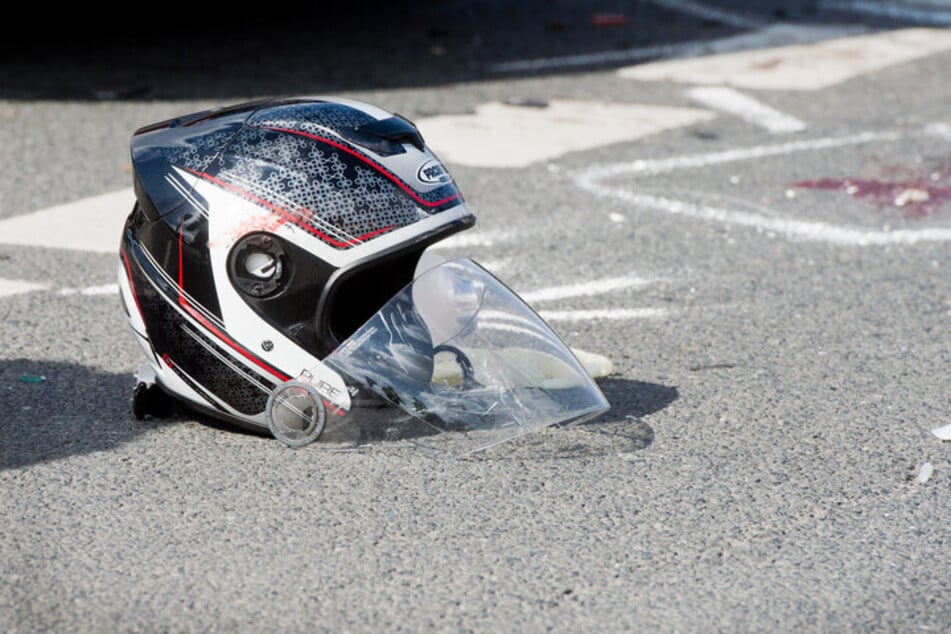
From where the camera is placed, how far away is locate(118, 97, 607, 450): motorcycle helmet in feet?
11.1

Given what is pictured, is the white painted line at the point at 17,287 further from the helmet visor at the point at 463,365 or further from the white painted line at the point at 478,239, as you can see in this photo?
the helmet visor at the point at 463,365

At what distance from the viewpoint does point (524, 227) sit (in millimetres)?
5766

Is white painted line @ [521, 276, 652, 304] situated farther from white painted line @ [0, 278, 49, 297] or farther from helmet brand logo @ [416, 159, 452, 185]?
white painted line @ [0, 278, 49, 297]

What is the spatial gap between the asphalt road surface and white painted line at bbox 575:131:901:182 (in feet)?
0.08

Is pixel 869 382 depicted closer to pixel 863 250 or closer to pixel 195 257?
pixel 863 250

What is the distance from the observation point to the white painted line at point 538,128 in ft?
22.6

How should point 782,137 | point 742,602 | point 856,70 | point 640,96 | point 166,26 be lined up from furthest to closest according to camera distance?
point 166,26
point 856,70
point 640,96
point 782,137
point 742,602

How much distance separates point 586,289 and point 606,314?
0.92 feet

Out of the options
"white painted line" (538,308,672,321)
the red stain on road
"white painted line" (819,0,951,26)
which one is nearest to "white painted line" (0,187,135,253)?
"white painted line" (538,308,672,321)

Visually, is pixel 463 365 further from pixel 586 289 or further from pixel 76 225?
pixel 76 225

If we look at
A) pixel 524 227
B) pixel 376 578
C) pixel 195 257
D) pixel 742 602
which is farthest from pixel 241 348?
pixel 524 227

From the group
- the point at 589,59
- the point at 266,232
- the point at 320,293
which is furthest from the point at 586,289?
the point at 589,59

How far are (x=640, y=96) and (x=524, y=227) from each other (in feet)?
9.41

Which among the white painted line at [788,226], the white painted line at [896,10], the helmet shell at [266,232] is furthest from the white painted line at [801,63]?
the helmet shell at [266,232]
